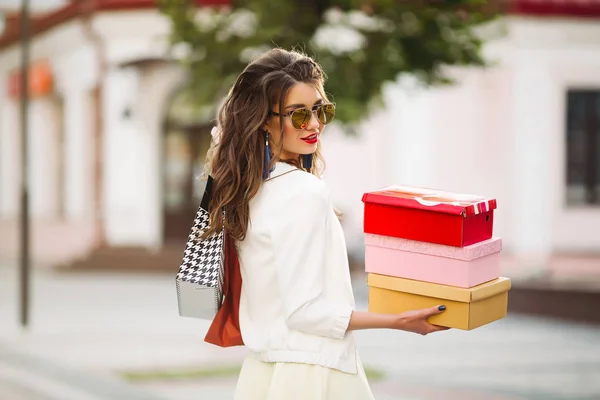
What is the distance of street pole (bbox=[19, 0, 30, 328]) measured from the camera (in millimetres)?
11828

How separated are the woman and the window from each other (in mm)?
16846

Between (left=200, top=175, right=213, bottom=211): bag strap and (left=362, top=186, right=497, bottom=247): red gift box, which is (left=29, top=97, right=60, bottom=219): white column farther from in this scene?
(left=362, top=186, right=497, bottom=247): red gift box

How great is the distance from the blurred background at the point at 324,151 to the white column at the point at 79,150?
0.15 feet

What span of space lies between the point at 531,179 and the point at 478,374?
1019 centimetres

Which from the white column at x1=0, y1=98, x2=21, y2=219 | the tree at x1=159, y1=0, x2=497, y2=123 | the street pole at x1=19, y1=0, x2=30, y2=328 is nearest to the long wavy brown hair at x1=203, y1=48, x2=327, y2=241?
the tree at x1=159, y1=0, x2=497, y2=123

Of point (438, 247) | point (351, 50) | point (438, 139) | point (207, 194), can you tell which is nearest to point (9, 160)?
point (438, 139)

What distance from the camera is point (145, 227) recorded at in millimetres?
19594

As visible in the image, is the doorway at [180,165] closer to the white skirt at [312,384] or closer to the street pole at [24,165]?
the street pole at [24,165]

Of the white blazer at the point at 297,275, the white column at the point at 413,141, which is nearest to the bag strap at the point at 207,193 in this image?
the white blazer at the point at 297,275

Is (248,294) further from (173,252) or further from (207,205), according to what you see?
(173,252)

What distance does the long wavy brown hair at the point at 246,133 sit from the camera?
2963 mm

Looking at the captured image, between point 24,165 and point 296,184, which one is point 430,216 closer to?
point 296,184

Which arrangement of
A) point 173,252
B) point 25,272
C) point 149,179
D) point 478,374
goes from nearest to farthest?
point 478,374 → point 25,272 → point 173,252 → point 149,179

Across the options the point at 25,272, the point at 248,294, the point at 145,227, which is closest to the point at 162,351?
the point at 25,272
